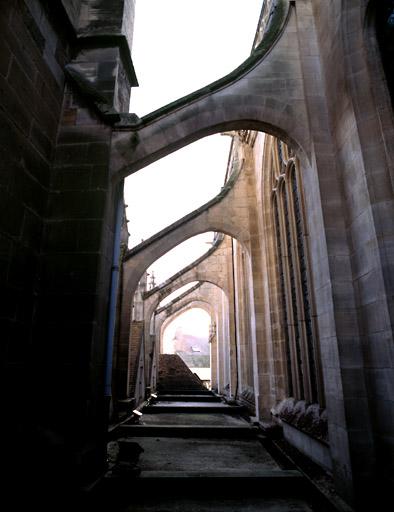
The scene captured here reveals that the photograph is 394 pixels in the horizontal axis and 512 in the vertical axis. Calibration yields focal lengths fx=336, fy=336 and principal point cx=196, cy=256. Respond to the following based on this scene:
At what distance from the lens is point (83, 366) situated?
3.10 metres

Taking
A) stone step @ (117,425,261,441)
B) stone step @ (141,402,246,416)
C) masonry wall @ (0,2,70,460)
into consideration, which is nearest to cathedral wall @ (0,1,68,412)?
masonry wall @ (0,2,70,460)

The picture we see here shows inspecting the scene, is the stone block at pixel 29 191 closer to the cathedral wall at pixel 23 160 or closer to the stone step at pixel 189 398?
the cathedral wall at pixel 23 160

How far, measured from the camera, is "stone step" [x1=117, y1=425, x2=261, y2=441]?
20.1 ft

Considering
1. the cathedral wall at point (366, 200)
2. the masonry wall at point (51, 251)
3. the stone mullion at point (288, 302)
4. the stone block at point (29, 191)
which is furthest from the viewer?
the stone mullion at point (288, 302)

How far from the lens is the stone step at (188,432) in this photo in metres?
6.12

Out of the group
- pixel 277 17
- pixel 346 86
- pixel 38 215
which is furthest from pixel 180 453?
pixel 277 17

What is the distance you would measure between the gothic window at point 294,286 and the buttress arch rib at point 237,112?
5.61 ft

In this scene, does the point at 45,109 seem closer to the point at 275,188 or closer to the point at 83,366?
the point at 83,366

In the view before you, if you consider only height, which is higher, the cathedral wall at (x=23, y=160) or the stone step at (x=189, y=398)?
the cathedral wall at (x=23, y=160)

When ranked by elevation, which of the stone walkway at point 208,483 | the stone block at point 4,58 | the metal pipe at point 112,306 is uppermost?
the stone block at point 4,58

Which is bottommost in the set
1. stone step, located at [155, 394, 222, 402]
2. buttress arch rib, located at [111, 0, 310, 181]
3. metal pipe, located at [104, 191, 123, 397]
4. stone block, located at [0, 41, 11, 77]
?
stone step, located at [155, 394, 222, 402]

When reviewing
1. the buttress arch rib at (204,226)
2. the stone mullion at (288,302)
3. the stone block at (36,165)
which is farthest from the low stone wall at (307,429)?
the buttress arch rib at (204,226)

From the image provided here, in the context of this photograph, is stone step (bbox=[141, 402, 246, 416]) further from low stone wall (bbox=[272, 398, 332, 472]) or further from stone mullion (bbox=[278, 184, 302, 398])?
stone mullion (bbox=[278, 184, 302, 398])

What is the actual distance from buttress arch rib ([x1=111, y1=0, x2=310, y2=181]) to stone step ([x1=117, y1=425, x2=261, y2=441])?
4705 millimetres
